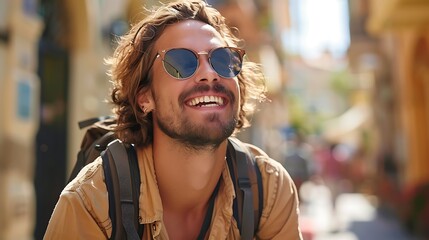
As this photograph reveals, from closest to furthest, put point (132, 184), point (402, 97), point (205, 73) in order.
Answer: point (132, 184) → point (205, 73) → point (402, 97)

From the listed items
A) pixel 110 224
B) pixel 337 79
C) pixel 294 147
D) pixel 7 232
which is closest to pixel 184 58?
pixel 110 224

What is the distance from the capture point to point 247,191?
2.12 metres

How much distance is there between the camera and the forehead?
2.20 m

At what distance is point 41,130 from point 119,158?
5498 mm

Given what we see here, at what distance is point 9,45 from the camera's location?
18.3ft

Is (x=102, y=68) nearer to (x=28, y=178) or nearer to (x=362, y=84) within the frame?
(x=28, y=178)

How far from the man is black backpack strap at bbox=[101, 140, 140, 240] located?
34 mm

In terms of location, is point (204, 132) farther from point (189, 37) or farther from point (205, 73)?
point (189, 37)

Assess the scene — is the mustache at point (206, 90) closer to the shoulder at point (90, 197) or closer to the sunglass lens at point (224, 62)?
the sunglass lens at point (224, 62)

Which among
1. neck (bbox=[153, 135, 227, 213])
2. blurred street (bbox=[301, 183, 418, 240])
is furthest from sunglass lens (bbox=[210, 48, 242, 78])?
blurred street (bbox=[301, 183, 418, 240])

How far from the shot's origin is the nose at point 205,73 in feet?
7.01

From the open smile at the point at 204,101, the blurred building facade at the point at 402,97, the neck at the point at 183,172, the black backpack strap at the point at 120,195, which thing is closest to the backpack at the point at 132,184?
the black backpack strap at the point at 120,195

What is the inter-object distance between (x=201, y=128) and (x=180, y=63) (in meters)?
0.28

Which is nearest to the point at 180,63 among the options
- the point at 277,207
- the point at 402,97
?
the point at 277,207
